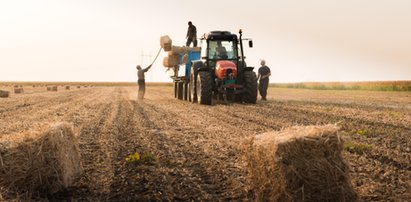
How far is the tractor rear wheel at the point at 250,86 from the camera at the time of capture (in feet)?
64.3

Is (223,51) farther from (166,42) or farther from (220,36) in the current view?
(166,42)

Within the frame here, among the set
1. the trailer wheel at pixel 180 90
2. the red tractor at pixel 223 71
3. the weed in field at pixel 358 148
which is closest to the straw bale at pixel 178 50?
the trailer wheel at pixel 180 90

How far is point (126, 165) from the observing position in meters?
7.40

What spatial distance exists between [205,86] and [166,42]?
5386 millimetres

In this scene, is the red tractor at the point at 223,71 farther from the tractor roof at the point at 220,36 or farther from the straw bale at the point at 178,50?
the straw bale at the point at 178,50

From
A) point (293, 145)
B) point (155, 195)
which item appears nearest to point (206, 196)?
point (155, 195)

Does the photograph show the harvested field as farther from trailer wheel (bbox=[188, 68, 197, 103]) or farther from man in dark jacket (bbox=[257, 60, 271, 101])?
man in dark jacket (bbox=[257, 60, 271, 101])

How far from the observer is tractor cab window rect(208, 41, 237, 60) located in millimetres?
20219

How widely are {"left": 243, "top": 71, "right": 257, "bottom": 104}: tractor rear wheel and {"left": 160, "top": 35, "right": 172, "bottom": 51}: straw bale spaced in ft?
18.6

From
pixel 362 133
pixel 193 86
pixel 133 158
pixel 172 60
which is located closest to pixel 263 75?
pixel 193 86

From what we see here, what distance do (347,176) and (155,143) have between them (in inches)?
205

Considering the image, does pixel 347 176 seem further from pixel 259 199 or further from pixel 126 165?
pixel 126 165

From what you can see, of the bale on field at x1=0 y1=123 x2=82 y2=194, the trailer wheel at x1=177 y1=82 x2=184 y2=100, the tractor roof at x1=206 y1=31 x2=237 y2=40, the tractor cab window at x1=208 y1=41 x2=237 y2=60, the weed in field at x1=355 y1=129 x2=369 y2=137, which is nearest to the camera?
the bale on field at x1=0 y1=123 x2=82 y2=194

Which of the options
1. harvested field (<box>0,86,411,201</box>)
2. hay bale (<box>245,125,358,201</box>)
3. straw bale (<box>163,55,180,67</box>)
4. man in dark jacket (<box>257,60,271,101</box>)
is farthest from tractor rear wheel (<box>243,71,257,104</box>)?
hay bale (<box>245,125,358,201</box>)
